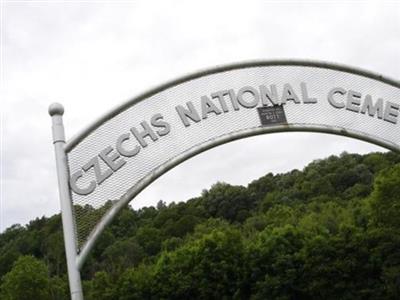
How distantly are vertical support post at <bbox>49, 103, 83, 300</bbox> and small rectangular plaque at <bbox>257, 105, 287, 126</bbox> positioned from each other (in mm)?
2273

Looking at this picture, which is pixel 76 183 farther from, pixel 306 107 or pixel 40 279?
pixel 40 279

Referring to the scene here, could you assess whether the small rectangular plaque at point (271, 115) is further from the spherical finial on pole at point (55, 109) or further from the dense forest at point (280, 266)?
the dense forest at point (280, 266)

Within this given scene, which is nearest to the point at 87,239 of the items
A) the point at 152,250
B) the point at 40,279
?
the point at 40,279

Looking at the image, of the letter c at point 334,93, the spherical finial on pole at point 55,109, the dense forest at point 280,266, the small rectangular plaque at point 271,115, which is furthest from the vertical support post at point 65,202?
the dense forest at point 280,266

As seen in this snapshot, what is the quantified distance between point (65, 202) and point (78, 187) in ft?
0.70

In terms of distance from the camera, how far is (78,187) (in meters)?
6.67

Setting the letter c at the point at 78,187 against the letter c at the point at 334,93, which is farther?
the letter c at the point at 334,93

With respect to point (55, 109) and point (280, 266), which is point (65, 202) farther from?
point (280, 266)

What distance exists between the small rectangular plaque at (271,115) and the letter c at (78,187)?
6.92 feet

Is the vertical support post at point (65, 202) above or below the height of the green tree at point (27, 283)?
below

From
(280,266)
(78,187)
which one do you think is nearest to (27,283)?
(280,266)

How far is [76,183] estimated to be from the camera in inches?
263

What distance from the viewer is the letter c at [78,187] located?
262 inches

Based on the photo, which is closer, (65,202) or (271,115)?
(65,202)
